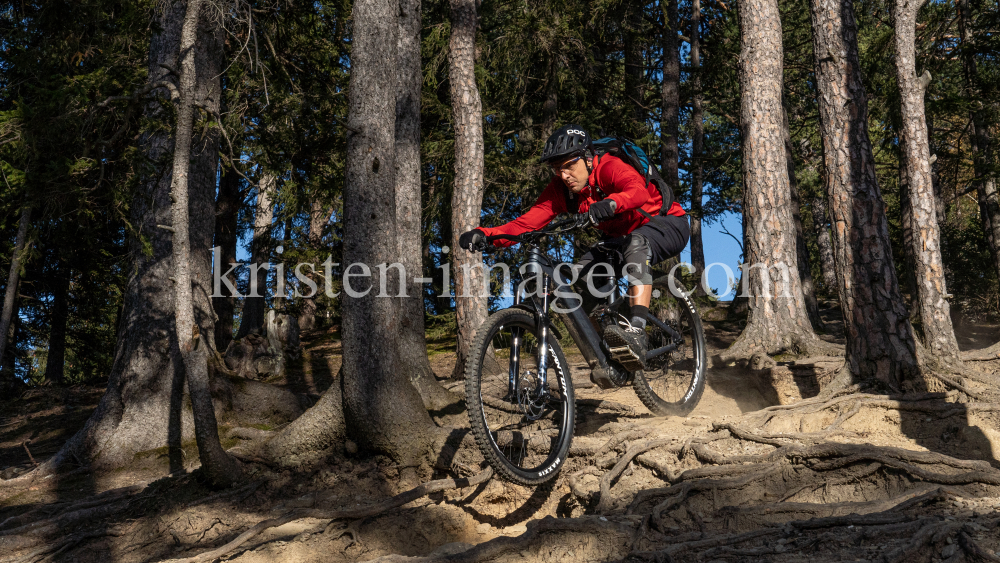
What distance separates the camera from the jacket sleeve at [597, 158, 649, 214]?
454 cm

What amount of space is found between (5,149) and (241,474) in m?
4.59

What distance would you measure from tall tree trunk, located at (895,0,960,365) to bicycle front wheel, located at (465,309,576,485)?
4749 mm

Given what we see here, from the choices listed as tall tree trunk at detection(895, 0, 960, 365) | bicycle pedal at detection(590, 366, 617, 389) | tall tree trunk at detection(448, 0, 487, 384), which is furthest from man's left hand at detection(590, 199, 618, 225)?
→ tall tree trunk at detection(448, 0, 487, 384)

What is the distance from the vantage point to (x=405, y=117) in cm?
895

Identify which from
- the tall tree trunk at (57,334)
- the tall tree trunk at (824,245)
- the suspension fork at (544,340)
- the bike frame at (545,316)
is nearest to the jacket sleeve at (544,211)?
the bike frame at (545,316)

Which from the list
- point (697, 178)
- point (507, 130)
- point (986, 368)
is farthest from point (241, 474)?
point (697, 178)

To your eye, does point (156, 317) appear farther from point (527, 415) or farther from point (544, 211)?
point (527, 415)

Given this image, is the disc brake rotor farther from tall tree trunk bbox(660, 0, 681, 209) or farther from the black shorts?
tall tree trunk bbox(660, 0, 681, 209)

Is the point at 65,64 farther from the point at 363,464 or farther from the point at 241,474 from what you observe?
the point at 363,464

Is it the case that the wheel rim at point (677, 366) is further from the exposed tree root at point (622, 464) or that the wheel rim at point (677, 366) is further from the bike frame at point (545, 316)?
the bike frame at point (545, 316)

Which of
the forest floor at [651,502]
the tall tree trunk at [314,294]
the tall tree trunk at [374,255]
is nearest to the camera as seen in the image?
the forest floor at [651,502]

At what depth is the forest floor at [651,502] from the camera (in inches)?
141

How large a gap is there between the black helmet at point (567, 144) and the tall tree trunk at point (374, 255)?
180cm

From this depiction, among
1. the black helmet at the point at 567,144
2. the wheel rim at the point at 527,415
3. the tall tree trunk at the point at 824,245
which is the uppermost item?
the tall tree trunk at the point at 824,245
